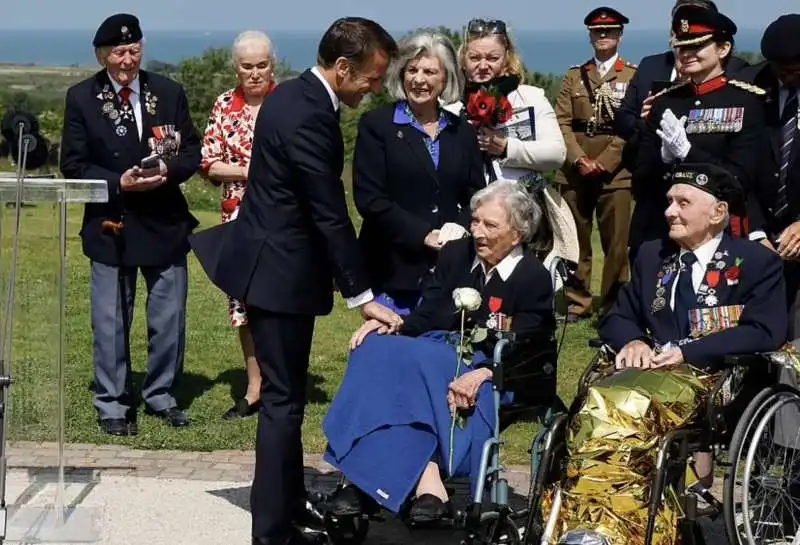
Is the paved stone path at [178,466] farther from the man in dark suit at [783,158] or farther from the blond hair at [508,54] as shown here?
the blond hair at [508,54]

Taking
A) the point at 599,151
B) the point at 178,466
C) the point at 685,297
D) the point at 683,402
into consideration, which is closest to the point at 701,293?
the point at 685,297

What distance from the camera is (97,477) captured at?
5.95 metres

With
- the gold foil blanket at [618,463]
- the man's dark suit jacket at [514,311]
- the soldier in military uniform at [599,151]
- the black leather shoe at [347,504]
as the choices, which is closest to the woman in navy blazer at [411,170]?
the man's dark suit jacket at [514,311]

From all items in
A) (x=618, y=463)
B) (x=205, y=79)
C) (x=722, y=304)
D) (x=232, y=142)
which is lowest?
(x=618, y=463)

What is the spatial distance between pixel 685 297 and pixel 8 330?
244cm

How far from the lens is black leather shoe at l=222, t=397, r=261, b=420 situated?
6.92 metres

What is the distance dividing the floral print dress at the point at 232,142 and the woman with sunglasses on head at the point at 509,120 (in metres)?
1.14

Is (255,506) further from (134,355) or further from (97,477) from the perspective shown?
(134,355)

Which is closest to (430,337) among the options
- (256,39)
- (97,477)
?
(97,477)

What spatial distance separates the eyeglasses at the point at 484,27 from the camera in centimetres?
627

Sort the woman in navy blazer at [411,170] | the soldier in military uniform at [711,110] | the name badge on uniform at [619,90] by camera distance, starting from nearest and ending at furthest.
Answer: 1. the soldier in military uniform at [711,110]
2. the woman in navy blazer at [411,170]
3. the name badge on uniform at [619,90]

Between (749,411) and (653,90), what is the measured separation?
72.9 inches

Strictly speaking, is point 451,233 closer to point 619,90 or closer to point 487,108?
point 487,108

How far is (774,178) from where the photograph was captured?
18.6ft
